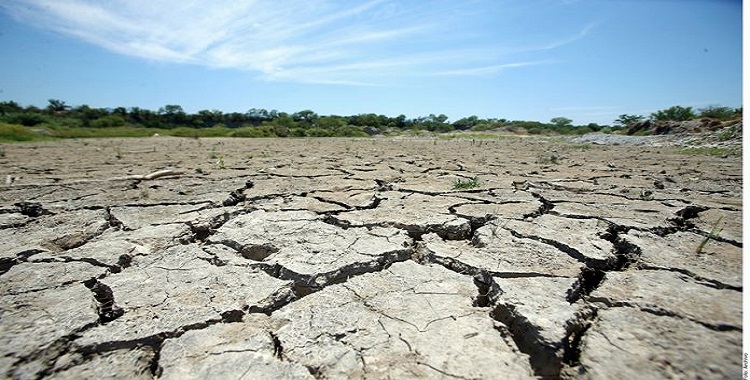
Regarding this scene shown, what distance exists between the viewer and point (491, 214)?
225 cm

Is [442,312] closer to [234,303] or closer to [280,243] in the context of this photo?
[234,303]

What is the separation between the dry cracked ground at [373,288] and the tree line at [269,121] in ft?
58.8

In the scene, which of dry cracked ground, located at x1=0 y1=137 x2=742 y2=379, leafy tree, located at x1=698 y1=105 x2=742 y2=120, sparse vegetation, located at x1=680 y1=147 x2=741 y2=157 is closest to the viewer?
dry cracked ground, located at x1=0 y1=137 x2=742 y2=379

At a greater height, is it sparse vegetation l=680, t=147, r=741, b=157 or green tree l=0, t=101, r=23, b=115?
green tree l=0, t=101, r=23, b=115

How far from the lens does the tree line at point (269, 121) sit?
70.5ft

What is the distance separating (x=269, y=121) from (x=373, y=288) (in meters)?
32.6

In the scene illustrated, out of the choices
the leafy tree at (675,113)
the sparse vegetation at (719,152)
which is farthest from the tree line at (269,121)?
the sparse vegetation at (719,152)

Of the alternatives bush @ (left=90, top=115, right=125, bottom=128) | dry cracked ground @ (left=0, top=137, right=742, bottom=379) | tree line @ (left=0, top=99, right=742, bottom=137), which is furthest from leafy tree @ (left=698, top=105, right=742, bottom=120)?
bush @ (left=90, top=115, right=125, bottom=128)

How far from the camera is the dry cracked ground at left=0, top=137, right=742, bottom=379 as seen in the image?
0.99 metres

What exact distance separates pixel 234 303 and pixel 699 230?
7.51 ft

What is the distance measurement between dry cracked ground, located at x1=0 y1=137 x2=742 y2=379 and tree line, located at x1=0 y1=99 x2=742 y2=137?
58.8ft

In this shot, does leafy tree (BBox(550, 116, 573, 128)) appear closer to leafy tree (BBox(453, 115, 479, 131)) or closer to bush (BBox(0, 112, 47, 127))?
leafy tree (BBox(453, 115, 479, 131))

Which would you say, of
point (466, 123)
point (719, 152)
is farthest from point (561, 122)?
point (719, 152)

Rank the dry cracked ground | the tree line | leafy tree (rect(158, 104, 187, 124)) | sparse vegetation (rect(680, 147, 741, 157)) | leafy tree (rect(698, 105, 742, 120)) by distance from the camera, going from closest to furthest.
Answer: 1. the dry cracked ground
2. sparse vegetation (rect(680, 147, 741, 157))
3. leafy tree (rect(698, 105, 742, 120))
4. the tree line
5. leafy tree (rect(158, 104, 187, 124))
